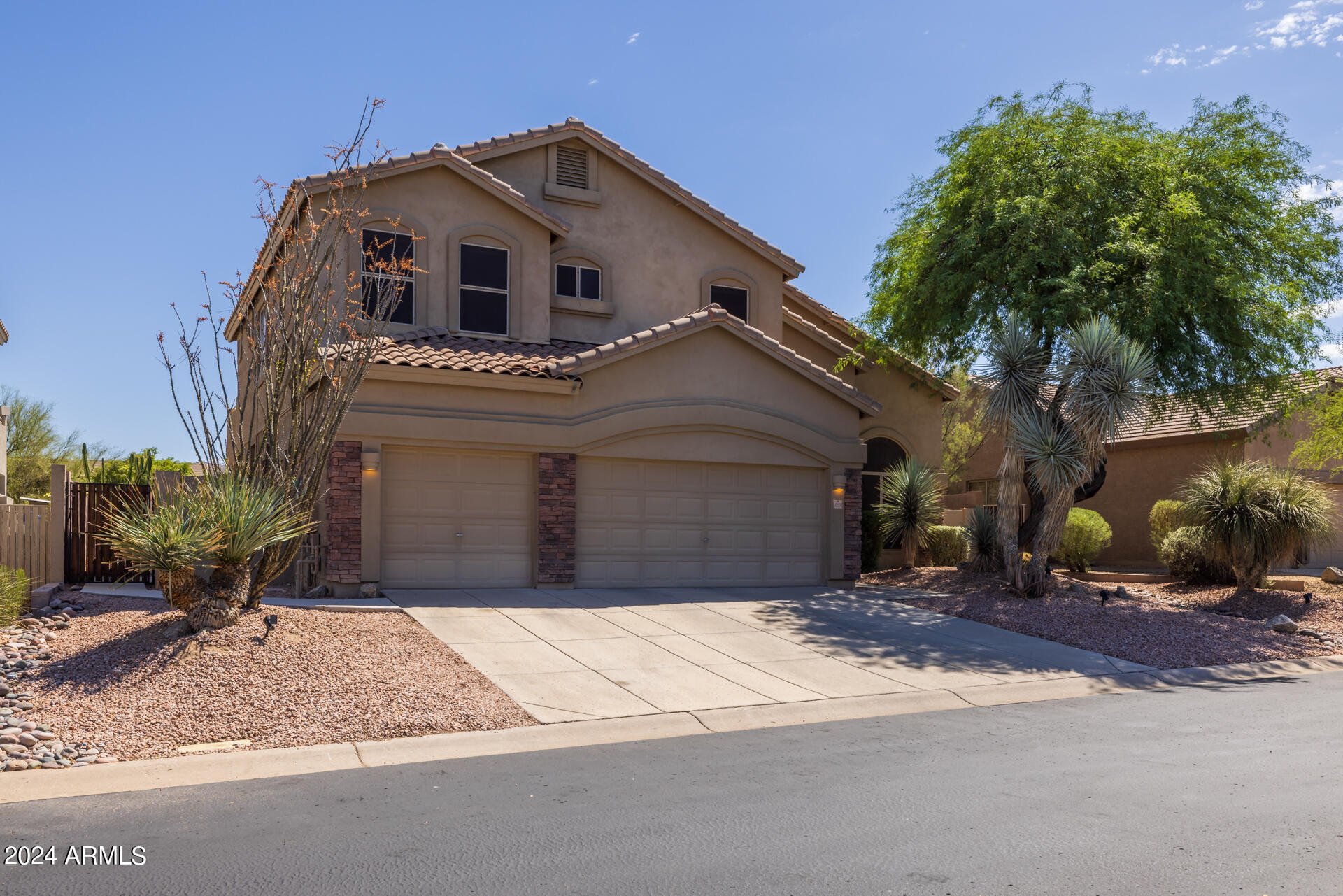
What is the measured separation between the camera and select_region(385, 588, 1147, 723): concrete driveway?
9852mm

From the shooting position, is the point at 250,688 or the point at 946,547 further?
the point at 946,547

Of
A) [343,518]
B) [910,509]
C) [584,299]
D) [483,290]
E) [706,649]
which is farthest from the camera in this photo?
[910,509]

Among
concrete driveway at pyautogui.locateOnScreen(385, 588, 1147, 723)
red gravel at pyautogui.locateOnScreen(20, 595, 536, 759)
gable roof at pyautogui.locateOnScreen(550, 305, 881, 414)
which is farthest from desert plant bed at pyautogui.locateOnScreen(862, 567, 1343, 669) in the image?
red gravel at pyautogui.locateOnScreen(20, 595, 536, 759)

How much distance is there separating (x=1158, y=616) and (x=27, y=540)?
16.0 m

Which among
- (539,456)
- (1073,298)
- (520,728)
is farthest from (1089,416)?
(520,728)

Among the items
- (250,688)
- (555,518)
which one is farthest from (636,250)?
(250,688)

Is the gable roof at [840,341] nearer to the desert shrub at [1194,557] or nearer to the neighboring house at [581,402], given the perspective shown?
the neighboring house at [581,402]

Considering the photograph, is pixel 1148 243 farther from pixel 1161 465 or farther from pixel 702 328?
pixel 1161 465

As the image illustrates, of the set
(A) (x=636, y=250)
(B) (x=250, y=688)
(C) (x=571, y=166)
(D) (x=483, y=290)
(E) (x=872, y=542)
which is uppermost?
(C) (x=571, y=166)

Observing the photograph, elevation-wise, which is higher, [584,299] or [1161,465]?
[584,299]

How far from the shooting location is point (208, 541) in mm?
9266

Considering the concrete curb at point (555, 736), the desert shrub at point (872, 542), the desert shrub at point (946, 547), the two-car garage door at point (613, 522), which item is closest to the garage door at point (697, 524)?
the two-car garage door at point (613, 522)

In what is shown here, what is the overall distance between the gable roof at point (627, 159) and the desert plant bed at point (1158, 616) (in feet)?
24.2

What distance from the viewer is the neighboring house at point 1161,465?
23516mm
